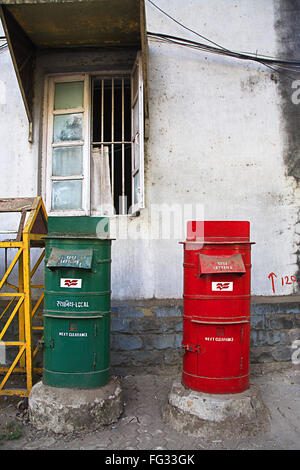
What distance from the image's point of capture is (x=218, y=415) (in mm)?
3279

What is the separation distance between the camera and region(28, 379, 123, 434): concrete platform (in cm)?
336

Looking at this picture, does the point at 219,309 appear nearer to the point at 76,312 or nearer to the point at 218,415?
the point at 218,415

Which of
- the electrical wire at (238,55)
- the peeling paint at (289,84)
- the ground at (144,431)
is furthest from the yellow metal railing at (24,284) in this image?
the peeling paint at (289,84)

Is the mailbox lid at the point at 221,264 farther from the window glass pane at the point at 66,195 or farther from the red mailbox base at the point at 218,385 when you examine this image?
the window glass pane at the point at 66,195

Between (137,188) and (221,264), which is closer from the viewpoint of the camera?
(221,264)

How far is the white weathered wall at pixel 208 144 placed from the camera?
510cm

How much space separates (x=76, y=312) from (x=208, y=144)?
2.95 m

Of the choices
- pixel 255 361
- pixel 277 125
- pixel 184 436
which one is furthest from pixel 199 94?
pixel 184 436

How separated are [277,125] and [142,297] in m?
3.01

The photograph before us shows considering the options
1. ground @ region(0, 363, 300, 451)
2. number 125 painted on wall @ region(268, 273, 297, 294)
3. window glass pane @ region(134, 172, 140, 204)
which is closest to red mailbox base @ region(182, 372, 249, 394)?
ground @ region(0, 363, 300, 451)

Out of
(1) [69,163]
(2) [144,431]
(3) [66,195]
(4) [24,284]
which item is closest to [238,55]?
(1) [69,163]

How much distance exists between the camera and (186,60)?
522 cm

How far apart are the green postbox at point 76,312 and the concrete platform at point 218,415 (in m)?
0.78

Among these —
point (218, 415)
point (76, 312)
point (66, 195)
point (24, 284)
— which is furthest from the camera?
point (66, 195)
